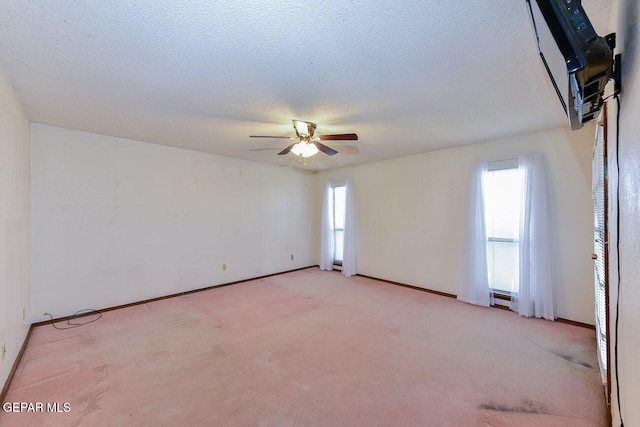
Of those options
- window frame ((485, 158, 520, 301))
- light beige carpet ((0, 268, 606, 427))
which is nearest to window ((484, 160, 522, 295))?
window frame ((485, 158, 520, 301))

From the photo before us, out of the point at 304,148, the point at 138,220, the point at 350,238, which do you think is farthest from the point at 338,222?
the point at 138,220

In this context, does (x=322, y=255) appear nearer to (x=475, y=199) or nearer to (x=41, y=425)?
(x=475, y=199)

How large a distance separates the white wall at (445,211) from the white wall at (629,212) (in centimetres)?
250

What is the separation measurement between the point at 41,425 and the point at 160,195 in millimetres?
2918

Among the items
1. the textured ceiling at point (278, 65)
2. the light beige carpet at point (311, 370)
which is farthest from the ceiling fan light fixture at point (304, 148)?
the light beige carpet at point (311, 370)

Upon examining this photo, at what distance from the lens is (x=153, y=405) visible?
1834mm

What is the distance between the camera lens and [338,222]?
5.92 meters

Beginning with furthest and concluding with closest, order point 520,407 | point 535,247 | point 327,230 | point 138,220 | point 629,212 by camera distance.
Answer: point 327,230, point 138,220, point 535,247, point 520,407, point 629,212

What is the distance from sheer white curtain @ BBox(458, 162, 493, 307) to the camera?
3705 millimetres

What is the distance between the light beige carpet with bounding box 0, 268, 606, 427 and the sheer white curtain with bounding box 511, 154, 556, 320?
8.6 inches

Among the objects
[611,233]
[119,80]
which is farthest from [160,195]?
[611,233]

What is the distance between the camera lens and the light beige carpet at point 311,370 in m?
1.76

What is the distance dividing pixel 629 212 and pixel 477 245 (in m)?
2.96

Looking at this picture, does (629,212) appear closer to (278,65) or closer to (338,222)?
(278,65)
